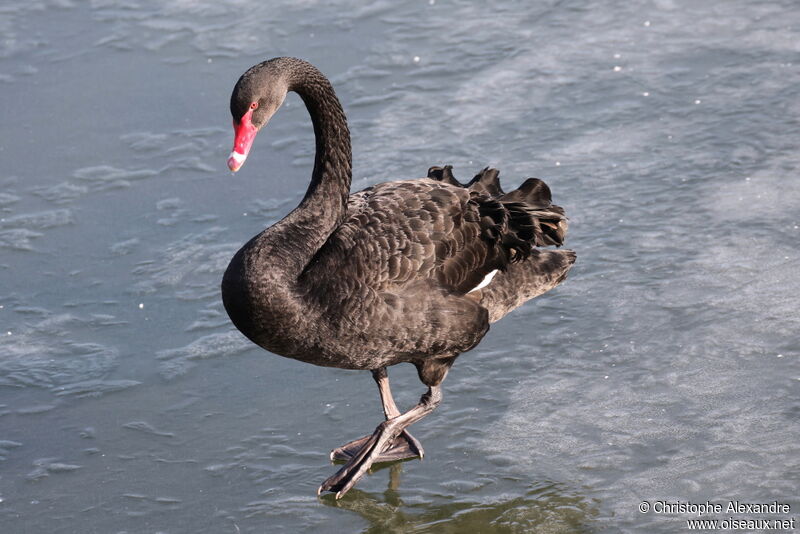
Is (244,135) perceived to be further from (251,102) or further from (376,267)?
(376,267)

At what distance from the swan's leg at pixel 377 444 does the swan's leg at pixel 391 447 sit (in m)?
0.03

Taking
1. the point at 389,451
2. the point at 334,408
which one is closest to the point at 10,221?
the point at 334,408

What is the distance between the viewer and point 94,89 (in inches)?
317

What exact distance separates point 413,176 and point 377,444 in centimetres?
243

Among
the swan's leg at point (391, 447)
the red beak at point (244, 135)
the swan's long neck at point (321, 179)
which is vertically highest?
the red beak at point (244, 135)

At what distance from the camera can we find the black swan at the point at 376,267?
4.34 meters

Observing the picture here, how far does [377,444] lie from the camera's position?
4.57 m

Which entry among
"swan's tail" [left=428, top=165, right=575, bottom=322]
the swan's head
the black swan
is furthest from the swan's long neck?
"swan's tail" [left=428, top=165, right=575, bottom=322]

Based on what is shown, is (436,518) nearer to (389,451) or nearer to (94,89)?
(389,451)

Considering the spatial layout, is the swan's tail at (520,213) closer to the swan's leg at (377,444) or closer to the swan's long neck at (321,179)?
the swan's long neck at (321,179)

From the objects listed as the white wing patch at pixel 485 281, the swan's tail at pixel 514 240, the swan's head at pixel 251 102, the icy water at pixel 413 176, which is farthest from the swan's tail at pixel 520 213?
the swan's head at pixel 251 102

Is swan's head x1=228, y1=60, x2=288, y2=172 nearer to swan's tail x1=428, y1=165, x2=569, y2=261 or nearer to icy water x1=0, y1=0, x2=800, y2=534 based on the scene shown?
swan's tail x1=428, y1=165, x2=569, y2=261

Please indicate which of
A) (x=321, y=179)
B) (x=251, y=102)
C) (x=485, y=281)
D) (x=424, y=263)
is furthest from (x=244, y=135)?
(x=485, y=281)

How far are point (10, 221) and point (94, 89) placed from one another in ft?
5.92
